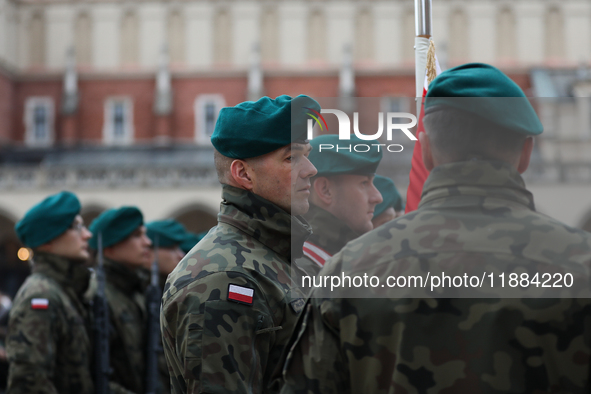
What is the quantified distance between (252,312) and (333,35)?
28.4 metres

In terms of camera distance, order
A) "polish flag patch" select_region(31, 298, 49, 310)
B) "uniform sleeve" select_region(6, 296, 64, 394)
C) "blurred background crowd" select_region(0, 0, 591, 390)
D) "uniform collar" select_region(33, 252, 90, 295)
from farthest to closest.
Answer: "blurred background crowd" select_region(0, 0, 591, 390), "uniform collar" select_region(33, 252, 90, 295), "polish flag patch" select_region(31, 298, 49, 310), "uniform sleeve" select_region(6, 296, 64, 394)

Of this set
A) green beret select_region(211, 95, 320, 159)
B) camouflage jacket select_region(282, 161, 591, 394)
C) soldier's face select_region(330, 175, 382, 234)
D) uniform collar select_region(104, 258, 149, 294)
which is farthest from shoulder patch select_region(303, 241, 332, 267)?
uniform collar select_region(104, 258, 149, 294)

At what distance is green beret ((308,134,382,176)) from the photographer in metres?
1.73

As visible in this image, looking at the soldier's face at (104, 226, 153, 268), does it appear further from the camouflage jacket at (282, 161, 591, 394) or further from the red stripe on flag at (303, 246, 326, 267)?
the camouflage jacket at (282, 161, 591, 394)

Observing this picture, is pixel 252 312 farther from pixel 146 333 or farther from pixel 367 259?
pixel 146 333

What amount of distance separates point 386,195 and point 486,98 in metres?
0.45

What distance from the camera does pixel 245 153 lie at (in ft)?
7.32

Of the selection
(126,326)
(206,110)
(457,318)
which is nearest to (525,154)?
(457,318)

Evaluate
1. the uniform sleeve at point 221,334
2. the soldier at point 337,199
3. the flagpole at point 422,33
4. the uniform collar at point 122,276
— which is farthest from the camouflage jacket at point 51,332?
the flagpole at point 422,33

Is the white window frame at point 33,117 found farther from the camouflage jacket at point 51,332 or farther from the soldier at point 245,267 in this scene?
the soldier at point 245,267

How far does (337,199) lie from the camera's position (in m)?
2.13

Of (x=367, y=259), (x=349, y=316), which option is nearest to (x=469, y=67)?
(x=367, y=259)

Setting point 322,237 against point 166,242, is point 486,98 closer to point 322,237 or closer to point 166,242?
point 322,237

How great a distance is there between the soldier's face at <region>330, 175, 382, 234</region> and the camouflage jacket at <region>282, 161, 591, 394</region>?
1.36 ft
